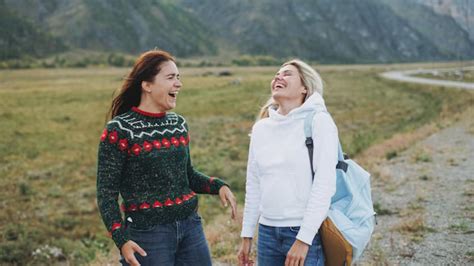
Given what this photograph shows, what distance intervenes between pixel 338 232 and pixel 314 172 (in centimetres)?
40

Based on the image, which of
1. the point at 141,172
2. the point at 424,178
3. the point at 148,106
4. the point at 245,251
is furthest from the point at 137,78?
the point at 424,178

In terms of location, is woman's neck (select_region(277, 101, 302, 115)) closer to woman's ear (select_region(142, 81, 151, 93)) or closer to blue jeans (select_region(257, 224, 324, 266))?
blue jeans (select_region(257, 224, 324, 266))

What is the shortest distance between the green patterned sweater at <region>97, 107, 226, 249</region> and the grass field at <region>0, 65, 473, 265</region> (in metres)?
1.37

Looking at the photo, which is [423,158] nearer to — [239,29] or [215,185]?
[215,185]

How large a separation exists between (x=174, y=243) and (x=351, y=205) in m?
1.23

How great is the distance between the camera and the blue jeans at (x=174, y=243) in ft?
11.0

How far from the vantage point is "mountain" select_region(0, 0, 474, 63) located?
135125 mm

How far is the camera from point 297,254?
315cm

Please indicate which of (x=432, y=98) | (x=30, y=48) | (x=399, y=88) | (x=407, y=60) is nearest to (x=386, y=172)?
(x=432, y=98)

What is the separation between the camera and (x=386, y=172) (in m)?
11.8

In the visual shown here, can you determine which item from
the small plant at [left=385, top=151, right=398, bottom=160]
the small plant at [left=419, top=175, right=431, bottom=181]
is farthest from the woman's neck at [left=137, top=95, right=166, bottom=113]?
the small plant at [left=385, top=151, right=398, bottom=160]

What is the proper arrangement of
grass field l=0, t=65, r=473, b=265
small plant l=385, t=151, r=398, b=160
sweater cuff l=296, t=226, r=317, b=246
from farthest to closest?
1. small plant l=385, t=151, r=398, b=160
2. grass field l=0, t=65, r=473, b=265
3. sweater cuff l=296, t=226, r=317, b=246

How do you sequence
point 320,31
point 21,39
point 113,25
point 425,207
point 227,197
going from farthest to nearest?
point 320,31 < point 113,25 < point 21,39 < point 425,207 < point 227,197

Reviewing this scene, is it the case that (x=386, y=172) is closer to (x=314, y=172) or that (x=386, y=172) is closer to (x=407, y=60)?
(x=314, y=172)
